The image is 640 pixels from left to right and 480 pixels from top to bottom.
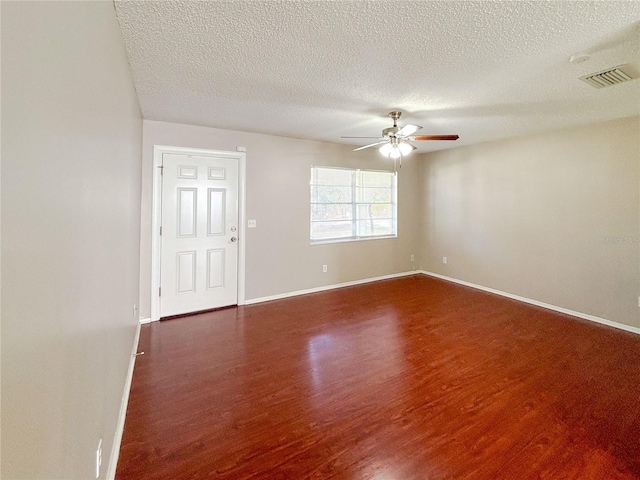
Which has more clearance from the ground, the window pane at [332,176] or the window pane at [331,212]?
the window pane at [332,176]

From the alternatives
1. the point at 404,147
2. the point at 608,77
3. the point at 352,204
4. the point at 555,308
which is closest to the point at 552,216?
the point at 555,308

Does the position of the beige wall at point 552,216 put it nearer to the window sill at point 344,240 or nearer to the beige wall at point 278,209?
the window sill at point 344,240

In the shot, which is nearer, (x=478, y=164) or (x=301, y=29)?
(x=301, y=29)

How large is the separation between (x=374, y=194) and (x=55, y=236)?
526cm

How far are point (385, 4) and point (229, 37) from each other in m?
0.96

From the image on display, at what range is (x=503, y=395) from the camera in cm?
231

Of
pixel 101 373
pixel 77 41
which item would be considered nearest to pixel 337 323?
pixel 101 373

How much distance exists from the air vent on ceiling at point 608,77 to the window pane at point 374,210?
11.3 ft

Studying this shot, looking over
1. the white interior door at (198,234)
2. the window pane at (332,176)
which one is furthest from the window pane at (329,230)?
the white interior door at (198,234)

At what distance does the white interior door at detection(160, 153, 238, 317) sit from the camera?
3.79m

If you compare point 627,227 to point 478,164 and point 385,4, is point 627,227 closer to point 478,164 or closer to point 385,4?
point 478,164

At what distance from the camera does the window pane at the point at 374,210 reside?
555 cm

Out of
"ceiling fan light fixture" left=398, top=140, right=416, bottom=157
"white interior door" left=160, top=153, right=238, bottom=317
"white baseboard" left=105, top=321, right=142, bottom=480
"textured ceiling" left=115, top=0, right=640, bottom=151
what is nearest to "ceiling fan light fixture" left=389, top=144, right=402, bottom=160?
"ceiling fan light fixture" left=398, top=140, right=416, bottom=157

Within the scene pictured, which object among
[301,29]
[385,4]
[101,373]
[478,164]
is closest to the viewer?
[101,373]
